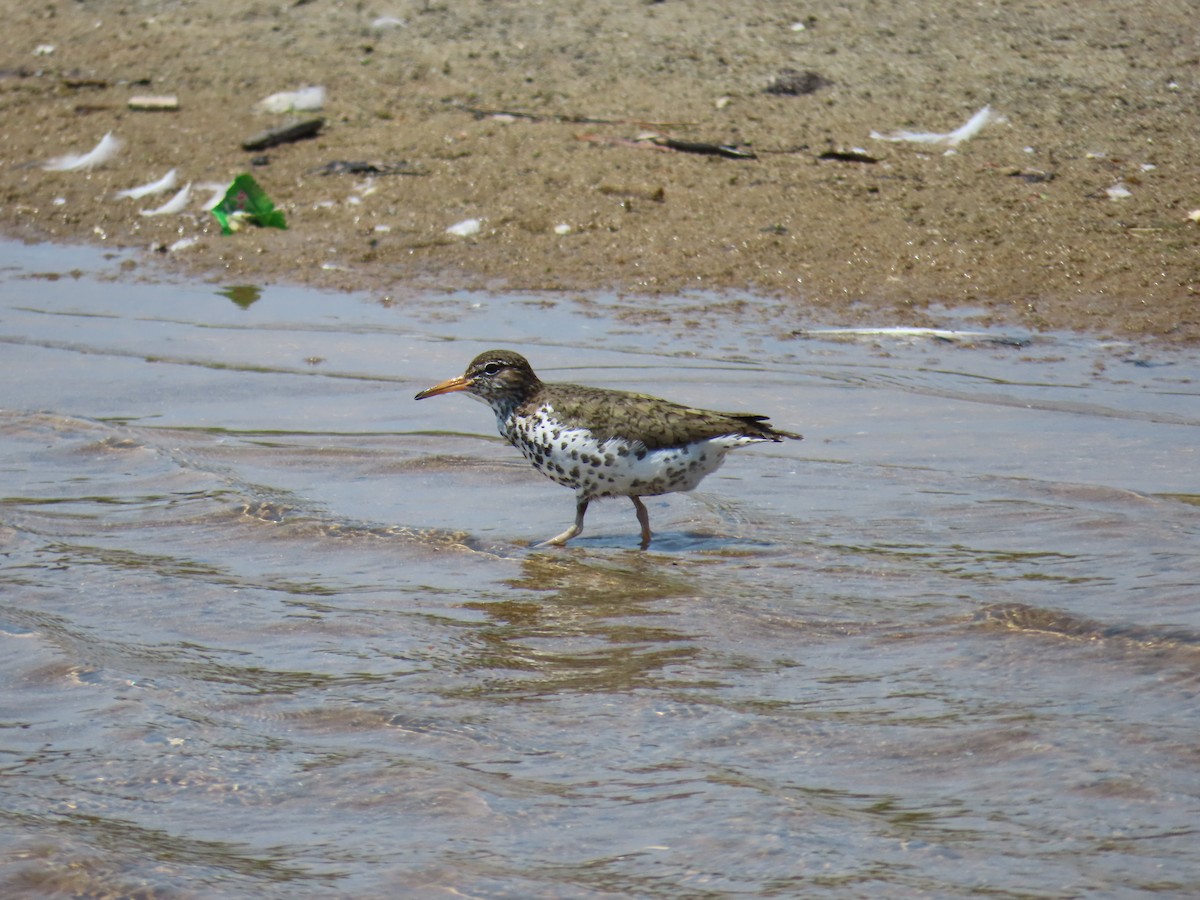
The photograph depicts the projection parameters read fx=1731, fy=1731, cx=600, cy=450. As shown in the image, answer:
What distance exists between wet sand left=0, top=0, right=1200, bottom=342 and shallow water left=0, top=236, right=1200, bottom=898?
2.65 ft

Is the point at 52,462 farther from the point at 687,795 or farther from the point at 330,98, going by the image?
the point at 330,98

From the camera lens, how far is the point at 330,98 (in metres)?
13.7

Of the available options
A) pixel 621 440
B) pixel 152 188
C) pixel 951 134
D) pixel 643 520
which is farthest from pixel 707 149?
pixel 621 440

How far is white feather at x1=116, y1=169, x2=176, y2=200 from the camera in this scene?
12828 mm

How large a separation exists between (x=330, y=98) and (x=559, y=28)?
6.42 ft

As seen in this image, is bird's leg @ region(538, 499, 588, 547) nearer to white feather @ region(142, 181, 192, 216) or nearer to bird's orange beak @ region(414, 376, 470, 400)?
bird's orange beak @ region(414, 376, 470, 400)

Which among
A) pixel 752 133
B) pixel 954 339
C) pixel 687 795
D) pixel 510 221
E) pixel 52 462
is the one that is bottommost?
pixel 687 795

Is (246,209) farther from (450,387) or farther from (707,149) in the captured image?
(450,387)

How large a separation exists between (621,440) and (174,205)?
6.41 meters

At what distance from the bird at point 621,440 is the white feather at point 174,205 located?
18.5 feet

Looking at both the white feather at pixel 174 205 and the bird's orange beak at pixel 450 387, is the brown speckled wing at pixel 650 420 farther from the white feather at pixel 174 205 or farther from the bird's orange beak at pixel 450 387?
the white feather at pixel 174 205

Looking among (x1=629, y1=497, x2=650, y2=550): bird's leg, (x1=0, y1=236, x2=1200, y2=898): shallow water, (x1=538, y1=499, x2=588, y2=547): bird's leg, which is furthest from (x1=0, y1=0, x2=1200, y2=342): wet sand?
(x1=538, y1=499, x2=588, y2=547): bird's leg

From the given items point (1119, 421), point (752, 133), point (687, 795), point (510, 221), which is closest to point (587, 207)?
point (510, 221)

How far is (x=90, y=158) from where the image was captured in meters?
13.3
